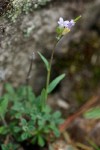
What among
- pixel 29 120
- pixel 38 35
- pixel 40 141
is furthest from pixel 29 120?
pixel 38 35

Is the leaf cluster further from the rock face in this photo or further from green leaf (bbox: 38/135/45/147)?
the rock face

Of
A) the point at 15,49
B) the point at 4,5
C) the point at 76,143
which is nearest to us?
the point at 4,5

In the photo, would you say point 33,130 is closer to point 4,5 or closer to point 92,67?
point 4,5

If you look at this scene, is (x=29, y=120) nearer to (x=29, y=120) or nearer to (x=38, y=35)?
(x=29, y=120)

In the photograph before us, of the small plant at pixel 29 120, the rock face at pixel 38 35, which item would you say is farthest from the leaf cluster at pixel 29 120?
the rock face at pixel 38 35

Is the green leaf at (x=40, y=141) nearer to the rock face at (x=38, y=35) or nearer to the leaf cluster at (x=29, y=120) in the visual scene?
the leaf cluster at (x=29, y=120)

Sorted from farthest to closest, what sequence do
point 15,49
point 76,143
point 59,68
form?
point 59,68 → point 76,143 → point 15,49

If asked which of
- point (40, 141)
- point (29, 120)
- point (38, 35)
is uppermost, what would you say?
point (38, 35)

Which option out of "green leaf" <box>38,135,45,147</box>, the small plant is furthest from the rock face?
"green leaf" <box>38,135,45,147</box>

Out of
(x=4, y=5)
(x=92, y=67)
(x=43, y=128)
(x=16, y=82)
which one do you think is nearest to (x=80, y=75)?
(x=92, y=67)
